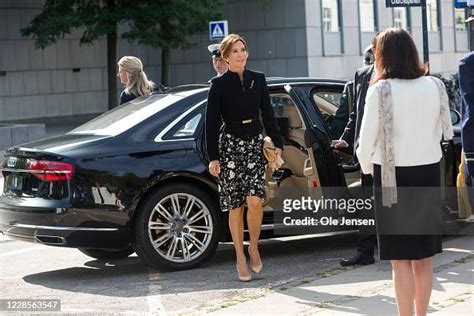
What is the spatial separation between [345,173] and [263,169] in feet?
3.72

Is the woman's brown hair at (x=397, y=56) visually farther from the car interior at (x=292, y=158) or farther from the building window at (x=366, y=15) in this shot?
the building window at (x=366, y=15)

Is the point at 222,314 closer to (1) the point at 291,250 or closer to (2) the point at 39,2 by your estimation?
(1) the point at 291,250

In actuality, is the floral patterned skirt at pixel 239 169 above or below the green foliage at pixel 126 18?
below

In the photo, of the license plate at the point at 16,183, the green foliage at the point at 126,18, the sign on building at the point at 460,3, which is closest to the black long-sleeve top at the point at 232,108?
the license plate at the point at 16,183

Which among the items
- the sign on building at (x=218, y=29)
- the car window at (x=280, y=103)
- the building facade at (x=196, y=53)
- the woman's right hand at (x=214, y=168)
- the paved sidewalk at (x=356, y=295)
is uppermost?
the building facade at (x=196, y=53)

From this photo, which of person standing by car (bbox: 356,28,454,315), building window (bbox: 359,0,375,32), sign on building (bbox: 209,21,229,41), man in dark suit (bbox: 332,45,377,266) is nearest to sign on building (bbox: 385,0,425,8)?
man in dark suit (bbox: 332,45,377,266)

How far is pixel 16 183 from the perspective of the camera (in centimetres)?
831

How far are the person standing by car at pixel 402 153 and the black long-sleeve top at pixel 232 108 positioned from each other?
2.25 m

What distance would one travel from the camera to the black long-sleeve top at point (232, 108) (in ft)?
25.0

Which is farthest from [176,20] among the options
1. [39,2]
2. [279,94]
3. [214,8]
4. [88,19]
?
[279,94]

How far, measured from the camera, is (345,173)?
28.3 ft

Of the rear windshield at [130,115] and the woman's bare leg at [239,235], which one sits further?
the rear windshield at [130,115]

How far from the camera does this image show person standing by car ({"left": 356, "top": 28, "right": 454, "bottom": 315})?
539cm

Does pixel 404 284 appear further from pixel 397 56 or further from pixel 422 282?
pixel 397 56
